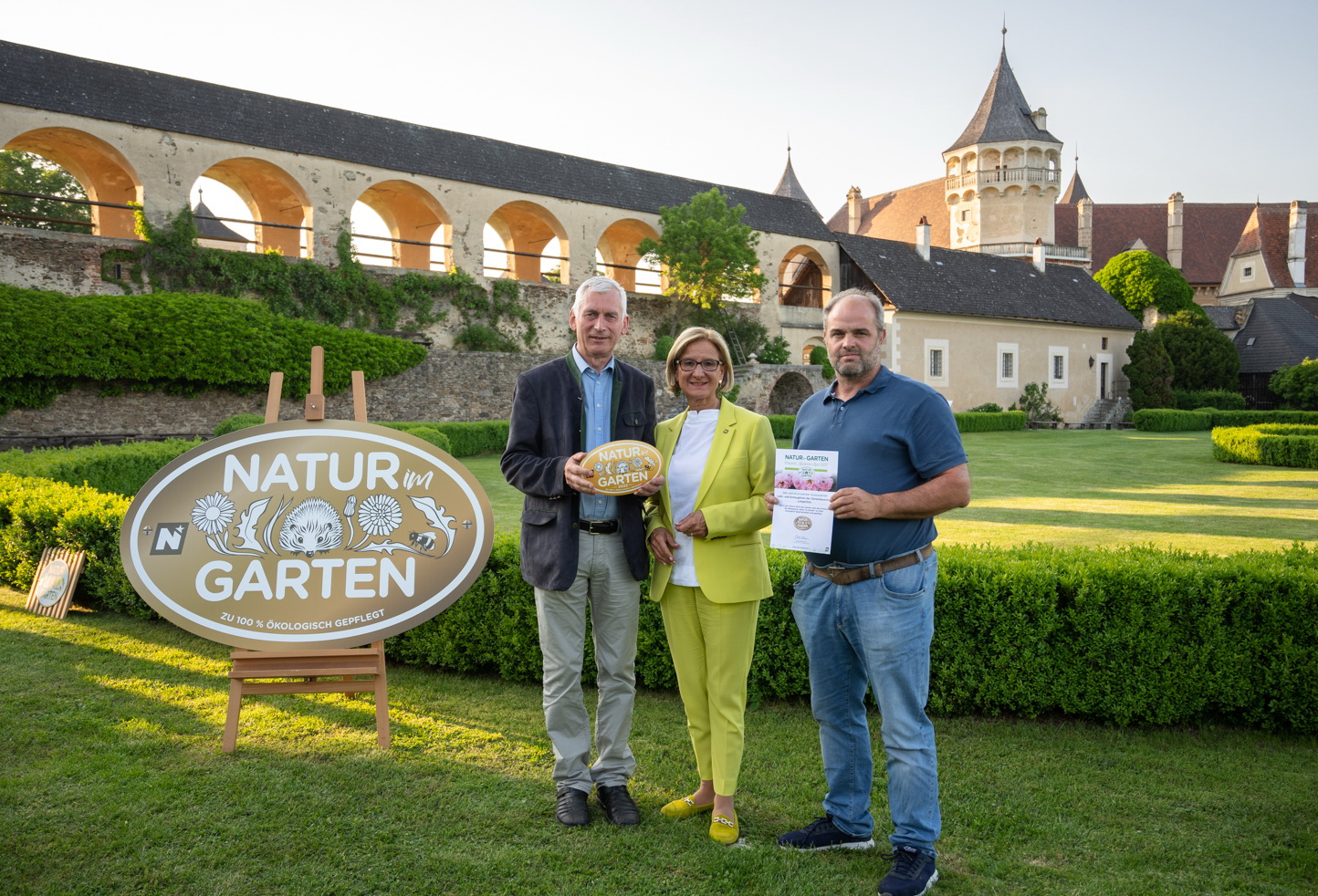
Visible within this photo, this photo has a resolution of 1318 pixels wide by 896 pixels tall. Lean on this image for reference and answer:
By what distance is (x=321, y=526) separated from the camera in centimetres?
400

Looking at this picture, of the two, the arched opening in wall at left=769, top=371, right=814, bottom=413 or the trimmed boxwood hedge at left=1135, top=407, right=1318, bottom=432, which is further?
the trimmed boxwood hedge at left=1135, top=407, right=1318, bottom=432

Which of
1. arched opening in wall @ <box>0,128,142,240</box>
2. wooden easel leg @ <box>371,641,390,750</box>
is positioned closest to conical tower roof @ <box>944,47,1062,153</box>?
arched opening in wall @ <box>0,128,142,240</box>

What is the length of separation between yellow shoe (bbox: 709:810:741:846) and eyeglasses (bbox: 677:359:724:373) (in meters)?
1.68

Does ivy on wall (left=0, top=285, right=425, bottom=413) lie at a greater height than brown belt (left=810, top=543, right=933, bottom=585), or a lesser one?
greater

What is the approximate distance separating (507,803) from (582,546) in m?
1.12

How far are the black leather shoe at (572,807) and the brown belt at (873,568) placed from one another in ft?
4.36

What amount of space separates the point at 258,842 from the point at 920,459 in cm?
271

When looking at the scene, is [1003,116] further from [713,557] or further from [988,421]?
[713,557]

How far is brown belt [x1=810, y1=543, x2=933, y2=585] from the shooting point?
2.78 m

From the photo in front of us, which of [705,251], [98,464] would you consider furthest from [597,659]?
[705,251]

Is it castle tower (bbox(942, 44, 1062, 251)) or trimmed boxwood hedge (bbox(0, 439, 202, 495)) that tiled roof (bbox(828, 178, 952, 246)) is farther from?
trimmed boxwood hedge (bbox(0, 439, 202, 495))

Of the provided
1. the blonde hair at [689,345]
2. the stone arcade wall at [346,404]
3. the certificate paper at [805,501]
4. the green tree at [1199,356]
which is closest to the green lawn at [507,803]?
the certificate paper at [805,501]

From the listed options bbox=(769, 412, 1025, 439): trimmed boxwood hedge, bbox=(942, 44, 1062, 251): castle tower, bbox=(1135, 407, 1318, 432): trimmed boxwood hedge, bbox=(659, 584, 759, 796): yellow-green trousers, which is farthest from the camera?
bbox=(942, 44, 1062, 251): castle tower

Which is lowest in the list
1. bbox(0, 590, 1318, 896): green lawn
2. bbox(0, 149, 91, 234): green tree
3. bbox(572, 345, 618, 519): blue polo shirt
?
bbox(0, 590, 1318, 896): green lawn
